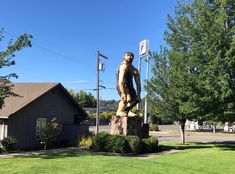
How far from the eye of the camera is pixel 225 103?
64.3 feet

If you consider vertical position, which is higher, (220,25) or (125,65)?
(220,25)

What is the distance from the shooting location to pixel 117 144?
18.3 metres

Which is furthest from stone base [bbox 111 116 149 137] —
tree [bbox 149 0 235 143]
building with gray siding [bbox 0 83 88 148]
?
building with gray siding [bbox 0 83 88 148]

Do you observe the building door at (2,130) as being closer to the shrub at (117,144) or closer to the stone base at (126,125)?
the stone base at (126,125)

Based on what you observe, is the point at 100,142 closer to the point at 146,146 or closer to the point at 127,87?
the point at 146,146

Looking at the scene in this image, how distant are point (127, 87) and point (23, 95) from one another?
776cm

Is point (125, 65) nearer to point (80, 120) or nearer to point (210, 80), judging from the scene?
point (210, 80)

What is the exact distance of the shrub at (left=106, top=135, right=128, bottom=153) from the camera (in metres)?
18.2

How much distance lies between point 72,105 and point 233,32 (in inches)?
532

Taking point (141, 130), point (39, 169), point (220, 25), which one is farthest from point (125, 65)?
point (39, 169)

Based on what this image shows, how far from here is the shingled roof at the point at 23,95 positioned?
2148 centimetres

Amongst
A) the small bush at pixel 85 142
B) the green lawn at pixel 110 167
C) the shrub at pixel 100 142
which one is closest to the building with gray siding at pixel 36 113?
the small bush at pixel 85 142

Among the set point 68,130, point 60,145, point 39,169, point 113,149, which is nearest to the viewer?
point 39,169

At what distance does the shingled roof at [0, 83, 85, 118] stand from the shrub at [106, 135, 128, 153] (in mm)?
6139
